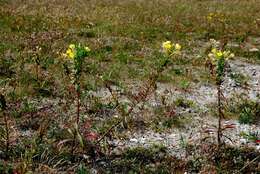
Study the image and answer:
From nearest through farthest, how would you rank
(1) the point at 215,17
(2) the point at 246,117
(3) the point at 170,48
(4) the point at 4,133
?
(3) the point at 170,48 → (4) the point at 4,133 → (2) the point at 246,117 → (1) the point at 215,17

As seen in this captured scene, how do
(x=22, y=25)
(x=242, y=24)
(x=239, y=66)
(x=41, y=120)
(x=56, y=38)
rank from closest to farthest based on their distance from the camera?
(x=41, y=120), (x=239, y=66), (x=56, y=38), (x=22, y=25), (x=242, y=24)

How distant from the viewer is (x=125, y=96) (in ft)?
41.2

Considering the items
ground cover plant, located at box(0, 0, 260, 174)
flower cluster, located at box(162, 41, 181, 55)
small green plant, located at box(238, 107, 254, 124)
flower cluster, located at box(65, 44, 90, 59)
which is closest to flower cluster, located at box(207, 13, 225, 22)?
ground cover plant, located at box(0, 0, 260, 174)

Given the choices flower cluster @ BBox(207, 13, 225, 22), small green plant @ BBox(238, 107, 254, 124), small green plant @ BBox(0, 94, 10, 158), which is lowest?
flower cluster @ BBox(207, 13, 225, 22)

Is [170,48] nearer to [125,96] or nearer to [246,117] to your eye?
[246,117]

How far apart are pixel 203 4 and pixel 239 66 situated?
→ 1627 cm

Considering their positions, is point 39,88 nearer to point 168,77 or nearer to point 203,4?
point 168,77

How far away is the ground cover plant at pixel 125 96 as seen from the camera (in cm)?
877

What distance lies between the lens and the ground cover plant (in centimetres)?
877

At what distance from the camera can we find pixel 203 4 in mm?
32125

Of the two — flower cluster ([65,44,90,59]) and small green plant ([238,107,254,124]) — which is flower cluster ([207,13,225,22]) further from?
flower cluster ([65,44,90,59])

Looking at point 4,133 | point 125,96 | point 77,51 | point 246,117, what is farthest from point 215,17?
point 77,51

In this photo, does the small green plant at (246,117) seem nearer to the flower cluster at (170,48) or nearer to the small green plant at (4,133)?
the flower cluster at (170,48)

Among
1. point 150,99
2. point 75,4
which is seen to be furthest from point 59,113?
point 75,4
